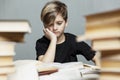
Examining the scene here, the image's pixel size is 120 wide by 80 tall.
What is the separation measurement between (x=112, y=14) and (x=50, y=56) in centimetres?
69

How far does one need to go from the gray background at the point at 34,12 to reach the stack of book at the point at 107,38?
1.23 meters

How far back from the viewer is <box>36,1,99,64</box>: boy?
1.23m

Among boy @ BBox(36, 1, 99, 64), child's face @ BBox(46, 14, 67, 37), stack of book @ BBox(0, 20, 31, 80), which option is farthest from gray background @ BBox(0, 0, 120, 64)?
stack of book @ BBox(0, 20, 31, 80)

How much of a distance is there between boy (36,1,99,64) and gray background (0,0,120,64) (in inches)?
10.1

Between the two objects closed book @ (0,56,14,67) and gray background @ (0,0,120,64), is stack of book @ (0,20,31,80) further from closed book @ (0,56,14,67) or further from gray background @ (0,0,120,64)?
gray background @ (0,0,120,64)

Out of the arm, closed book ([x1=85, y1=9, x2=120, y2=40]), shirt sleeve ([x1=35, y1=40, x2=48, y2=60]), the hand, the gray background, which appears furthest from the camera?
the gray background

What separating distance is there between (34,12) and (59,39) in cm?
35

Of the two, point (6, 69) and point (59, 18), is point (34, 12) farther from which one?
point (6, 69)

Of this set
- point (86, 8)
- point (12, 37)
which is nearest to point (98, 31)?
point (12, 37)

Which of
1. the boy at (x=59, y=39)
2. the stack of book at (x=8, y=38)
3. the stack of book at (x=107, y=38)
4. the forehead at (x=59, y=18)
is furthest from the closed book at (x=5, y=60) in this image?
the forehead at (x=59, y=18)

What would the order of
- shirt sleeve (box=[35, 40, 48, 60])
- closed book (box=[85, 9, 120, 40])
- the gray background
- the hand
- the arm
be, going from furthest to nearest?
the gray background < shirt sleeve (box=[35, 40, 48, 60]) < the hand < the arm < closed book (box=[85, 9, 120, 40])

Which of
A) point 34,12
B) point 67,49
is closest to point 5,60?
point 67,49

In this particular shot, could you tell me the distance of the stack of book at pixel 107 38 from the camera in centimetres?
36

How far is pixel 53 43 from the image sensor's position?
1123mm
